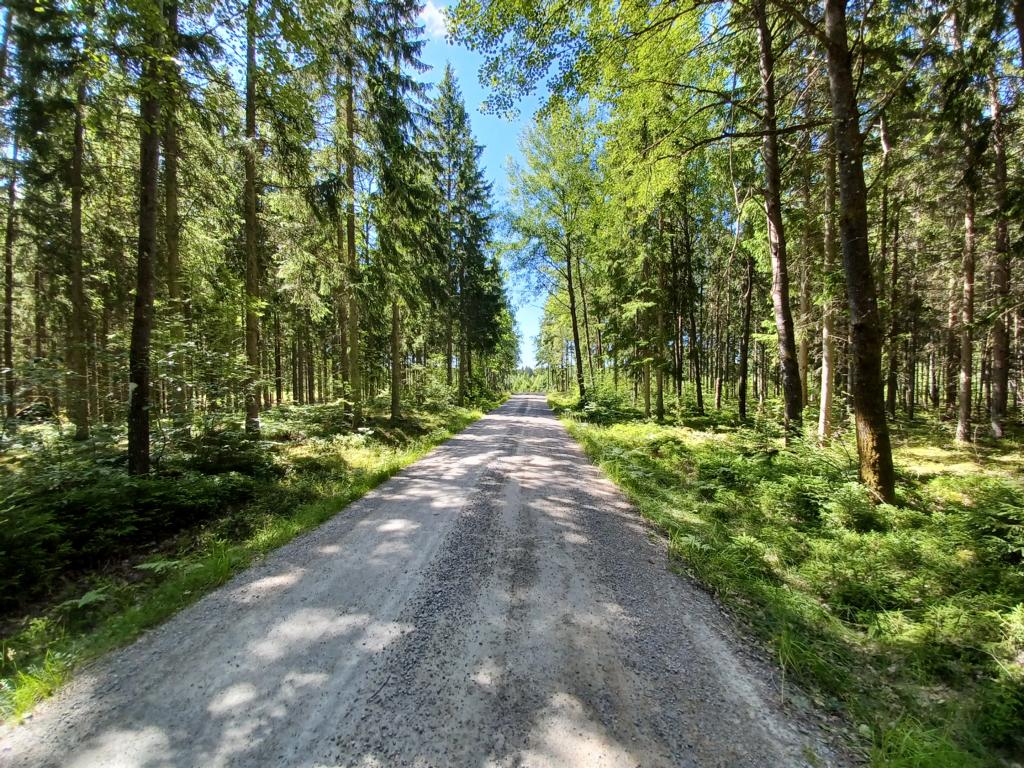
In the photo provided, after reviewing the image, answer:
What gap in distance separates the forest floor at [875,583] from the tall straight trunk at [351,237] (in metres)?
9.01

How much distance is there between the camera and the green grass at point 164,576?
2924 mm

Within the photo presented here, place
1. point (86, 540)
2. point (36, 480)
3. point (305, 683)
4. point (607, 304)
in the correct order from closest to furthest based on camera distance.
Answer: point (305, 683) → point (86, 540) → point (36, 480) → point (607, 304)

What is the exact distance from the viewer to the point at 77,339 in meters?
10.1

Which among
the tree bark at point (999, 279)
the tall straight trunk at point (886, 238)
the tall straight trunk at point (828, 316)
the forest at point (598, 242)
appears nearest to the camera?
the forest at point (598, 242)

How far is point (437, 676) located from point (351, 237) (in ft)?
42.1

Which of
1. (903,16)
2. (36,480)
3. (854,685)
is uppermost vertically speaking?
(903,16)

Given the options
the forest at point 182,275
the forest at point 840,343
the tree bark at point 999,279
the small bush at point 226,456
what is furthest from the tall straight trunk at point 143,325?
the tree bark at point 999,279

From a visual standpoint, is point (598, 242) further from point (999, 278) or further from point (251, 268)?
point (251, 268)

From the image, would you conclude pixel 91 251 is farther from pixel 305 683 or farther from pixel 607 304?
pixel 607 304

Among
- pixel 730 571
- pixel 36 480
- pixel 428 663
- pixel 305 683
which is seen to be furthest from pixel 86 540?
pixel 730 571

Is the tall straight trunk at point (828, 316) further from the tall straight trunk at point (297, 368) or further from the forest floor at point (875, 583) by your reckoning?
the tall straight trunk at point (297, 368)

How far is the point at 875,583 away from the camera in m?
3.73

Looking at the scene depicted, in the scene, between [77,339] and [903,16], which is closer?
[903,16]

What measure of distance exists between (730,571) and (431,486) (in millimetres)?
5079
